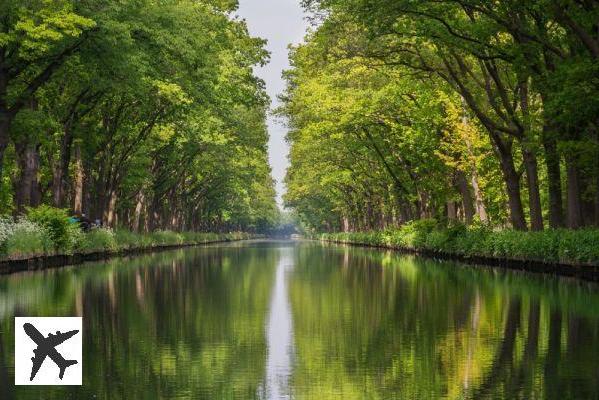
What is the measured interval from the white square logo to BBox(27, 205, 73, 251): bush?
32.7 m

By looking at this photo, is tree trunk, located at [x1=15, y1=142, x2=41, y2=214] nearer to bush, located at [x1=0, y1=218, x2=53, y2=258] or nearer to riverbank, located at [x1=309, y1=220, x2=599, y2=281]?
bush, located at [x1=0, y1=218, x2=53, y2=258]

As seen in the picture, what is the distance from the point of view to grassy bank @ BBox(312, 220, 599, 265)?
108 ft

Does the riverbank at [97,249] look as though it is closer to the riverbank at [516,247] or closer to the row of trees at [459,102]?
the row of trees at [459,102]

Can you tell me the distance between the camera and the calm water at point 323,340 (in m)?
10.4

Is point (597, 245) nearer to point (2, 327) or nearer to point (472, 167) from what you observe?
point (2, 327)

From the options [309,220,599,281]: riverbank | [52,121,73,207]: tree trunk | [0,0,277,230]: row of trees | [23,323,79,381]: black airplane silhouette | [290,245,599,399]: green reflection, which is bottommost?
[290,245,599,399]: green reflection

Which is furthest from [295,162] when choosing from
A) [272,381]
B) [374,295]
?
[272,381]

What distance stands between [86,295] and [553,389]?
51.0 ft

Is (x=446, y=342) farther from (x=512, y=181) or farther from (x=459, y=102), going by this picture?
(x=459, y=102)

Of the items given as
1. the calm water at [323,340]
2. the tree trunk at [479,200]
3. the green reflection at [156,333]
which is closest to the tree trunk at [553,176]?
the calm water at [323,340]

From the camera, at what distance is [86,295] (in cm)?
2384

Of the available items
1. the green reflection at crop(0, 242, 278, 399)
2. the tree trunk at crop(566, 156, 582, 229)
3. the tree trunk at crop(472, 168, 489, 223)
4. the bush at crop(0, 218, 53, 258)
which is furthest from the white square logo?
the tree trunk at crop(472, 168, 489, 223)

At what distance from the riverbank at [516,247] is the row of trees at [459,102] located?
4.78ft

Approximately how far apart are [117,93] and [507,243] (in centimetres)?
1748
